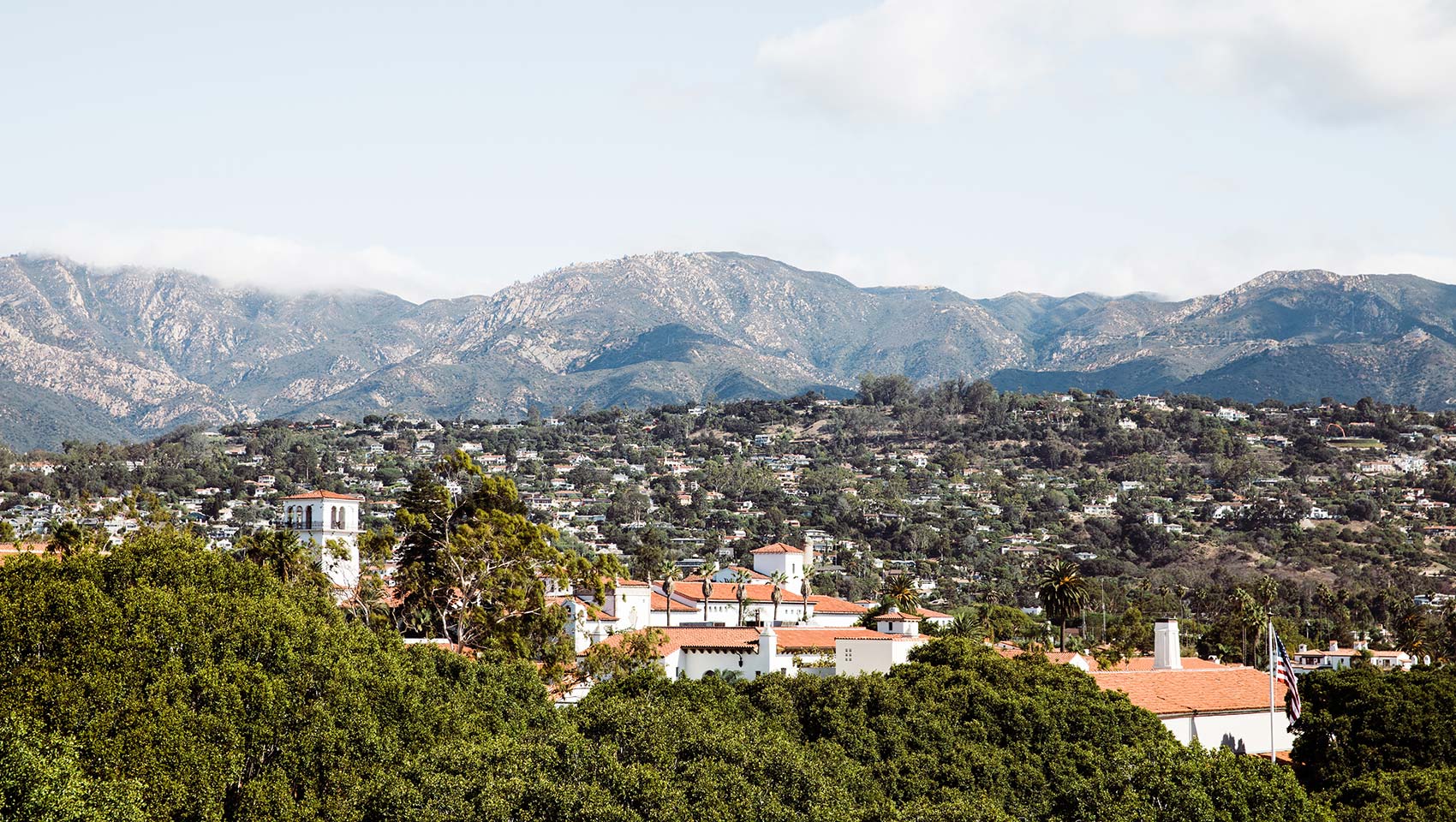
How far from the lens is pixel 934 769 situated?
41094 mm

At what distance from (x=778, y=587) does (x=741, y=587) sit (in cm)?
345

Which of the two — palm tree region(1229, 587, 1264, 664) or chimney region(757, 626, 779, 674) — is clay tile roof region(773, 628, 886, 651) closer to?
chimney region(757, 626, 779, 674)

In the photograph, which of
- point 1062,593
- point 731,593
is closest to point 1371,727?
point 1062,593

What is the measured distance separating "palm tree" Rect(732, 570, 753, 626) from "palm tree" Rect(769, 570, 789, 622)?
65.5 inches

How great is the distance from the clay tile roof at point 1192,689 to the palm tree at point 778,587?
2894 centimetres

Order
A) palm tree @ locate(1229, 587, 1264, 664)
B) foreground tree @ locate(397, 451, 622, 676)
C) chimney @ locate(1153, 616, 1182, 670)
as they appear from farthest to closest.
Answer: palm tree @ locate(1229, 587, 1264, 664), chimney @ locate(1153, 616, 1182, 670), foreground tree @ locate(397, 451, 622, 676)

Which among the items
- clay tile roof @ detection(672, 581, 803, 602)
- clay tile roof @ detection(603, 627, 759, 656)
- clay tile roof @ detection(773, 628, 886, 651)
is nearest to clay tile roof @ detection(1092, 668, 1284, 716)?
clay tile roof @ detection(773, 628, 886, 651)

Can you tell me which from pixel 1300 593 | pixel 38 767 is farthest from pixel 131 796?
pixel 1300 593

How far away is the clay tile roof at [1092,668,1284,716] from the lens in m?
52.0

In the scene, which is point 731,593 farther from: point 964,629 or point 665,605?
point 964,629

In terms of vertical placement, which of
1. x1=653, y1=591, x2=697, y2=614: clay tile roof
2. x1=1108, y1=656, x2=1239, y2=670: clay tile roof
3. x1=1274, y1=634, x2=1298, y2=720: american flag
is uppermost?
x1=1274, y1=634, x2=1298, y2=720: american flag

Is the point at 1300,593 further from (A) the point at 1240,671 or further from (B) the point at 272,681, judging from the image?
(B) the point at 272,681

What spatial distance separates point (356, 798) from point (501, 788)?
3.23 meters

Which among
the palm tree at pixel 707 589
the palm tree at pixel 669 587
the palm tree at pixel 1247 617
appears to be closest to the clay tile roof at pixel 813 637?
the palm tree at pixel 669 587
